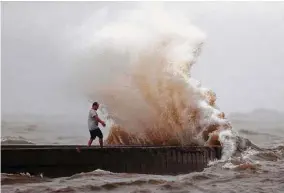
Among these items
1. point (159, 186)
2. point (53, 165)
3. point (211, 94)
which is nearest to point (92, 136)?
point (53, 165)

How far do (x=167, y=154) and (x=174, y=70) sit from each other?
20.5ft

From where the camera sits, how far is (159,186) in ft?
34.3

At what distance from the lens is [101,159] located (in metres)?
11.9

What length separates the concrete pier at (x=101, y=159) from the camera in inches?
407

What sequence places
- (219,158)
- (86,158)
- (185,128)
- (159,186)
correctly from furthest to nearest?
1. (185,128)
2. (219,158)
3. (86,158)
4. (159,186)

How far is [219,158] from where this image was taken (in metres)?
17.1

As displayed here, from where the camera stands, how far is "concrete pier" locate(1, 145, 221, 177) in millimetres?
10328

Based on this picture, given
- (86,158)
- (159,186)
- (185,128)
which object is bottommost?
(159,186)

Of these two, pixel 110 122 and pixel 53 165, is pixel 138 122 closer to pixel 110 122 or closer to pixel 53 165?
pixel 110 122

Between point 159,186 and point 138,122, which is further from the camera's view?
point 138,122

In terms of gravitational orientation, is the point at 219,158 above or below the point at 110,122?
below

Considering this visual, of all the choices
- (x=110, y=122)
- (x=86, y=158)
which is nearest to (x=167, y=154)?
(x=86, y=158)

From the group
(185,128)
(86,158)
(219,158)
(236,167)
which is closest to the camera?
(86,158)

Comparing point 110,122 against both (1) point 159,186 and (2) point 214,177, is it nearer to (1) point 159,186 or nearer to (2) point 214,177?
(2) point 214,177
